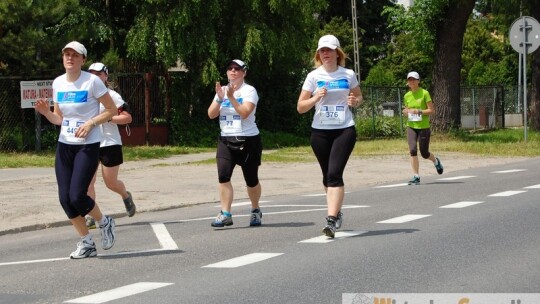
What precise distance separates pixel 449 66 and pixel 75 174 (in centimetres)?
2424

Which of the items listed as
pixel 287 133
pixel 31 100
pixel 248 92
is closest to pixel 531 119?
pixel 287 133

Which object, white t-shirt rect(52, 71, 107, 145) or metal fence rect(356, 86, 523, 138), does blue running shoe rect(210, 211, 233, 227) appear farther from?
metal fence rect(356, 86, 523, 138)

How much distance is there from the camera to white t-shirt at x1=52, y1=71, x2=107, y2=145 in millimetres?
9961

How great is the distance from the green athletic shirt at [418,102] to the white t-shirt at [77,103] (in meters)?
9.20

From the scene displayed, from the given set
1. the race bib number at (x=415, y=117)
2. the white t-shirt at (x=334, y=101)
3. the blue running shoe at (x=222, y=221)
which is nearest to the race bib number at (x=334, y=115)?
the white t-shirt at (x=334, y=101)

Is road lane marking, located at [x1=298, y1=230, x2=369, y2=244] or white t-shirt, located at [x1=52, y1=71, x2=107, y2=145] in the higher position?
white t-shirt, located at [x1=52, y1=71, x2=107, y2=145]

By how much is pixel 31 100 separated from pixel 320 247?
684 inches

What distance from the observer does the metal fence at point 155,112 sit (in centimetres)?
2705

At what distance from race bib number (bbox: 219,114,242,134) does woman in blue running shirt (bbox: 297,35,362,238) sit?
3.03ft

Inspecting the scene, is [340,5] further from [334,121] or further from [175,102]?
[334,121]

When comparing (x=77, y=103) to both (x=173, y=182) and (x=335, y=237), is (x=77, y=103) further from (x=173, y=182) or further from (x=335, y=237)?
(x=173, y=182)

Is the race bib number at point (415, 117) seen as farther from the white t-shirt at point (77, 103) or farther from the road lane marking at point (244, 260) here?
the white t-shirt at point (77, 103)

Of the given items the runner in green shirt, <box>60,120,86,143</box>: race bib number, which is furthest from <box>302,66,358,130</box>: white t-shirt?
the runner in green shirt

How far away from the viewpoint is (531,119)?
1592 inches
